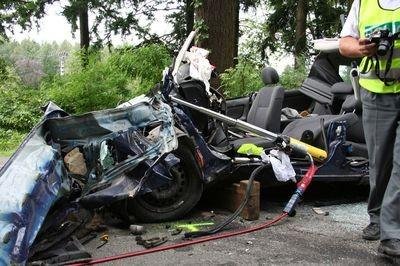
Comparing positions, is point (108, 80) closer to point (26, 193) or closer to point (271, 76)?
point (271, 76)

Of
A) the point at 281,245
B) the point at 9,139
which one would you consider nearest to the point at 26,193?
the point at 281,245

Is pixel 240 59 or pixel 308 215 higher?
pixel 240 59

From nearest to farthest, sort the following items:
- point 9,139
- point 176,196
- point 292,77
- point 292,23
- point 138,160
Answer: point 138,160
point 176,196
point 292,77
point 9,139
point 292,23

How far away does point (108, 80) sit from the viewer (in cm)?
1298

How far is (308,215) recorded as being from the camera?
4934 mm

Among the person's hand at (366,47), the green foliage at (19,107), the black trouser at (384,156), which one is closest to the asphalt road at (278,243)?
the black trouser at (384,156)

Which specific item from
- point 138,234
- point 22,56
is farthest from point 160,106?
point 22,56

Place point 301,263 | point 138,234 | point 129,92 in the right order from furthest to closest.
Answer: point 129,92
point 138,234
point 301,263

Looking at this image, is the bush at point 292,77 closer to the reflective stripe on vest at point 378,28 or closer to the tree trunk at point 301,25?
the tree trunk at point 301,25

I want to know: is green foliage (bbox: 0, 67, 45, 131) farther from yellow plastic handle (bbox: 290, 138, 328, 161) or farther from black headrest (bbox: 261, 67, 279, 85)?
yellow plastic handle (bbox: 290, 138, 328, 161)

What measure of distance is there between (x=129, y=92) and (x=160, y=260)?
9574 mm

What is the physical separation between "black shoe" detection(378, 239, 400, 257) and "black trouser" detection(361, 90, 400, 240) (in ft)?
0.09

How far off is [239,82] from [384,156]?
6.42 meters

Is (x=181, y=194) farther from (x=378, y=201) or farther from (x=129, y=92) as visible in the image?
(x=129, y=92)
